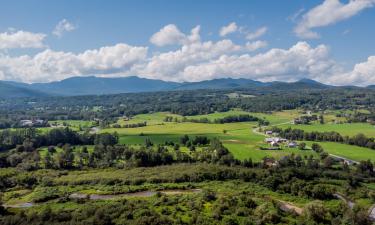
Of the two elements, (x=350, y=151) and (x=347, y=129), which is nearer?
(x=350, y=151)

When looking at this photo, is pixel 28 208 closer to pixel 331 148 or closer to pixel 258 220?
pixel 258 220

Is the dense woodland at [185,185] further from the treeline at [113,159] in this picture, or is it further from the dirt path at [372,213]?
the dirt path at [372,213]

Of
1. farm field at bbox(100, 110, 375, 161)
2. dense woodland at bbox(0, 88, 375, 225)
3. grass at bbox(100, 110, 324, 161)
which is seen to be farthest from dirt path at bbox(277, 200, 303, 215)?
farm field at bbox(100, 110, 375, 161)

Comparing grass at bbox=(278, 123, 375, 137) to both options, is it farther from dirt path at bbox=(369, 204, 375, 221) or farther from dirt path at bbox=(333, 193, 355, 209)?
dirt path at bbox=(369, 204, 375, 221)

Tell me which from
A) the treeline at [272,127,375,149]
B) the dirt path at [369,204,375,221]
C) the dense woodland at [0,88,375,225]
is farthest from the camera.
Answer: the treeline at [272,127,375,149]

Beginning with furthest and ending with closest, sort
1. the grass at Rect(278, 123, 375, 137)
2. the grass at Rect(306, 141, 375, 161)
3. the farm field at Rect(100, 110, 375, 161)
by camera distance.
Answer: the grass at Rect(278, 123, 375, 137) → the farm field at Rect(100, 110, 375, 161) → the grass at Rect(306, 141, 375, 161)

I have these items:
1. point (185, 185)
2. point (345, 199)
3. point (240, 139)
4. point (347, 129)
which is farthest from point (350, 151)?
point (185, 185)

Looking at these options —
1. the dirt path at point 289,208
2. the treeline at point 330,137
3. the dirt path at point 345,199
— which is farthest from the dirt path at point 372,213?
the treeline at point 330,137

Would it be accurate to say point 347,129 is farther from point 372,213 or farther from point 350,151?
point 372,213

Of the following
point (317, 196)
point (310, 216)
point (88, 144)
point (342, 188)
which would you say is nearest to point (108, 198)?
point (310, 216)

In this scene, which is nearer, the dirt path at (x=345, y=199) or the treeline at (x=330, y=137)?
the dirt path at (x=345, y=199)
